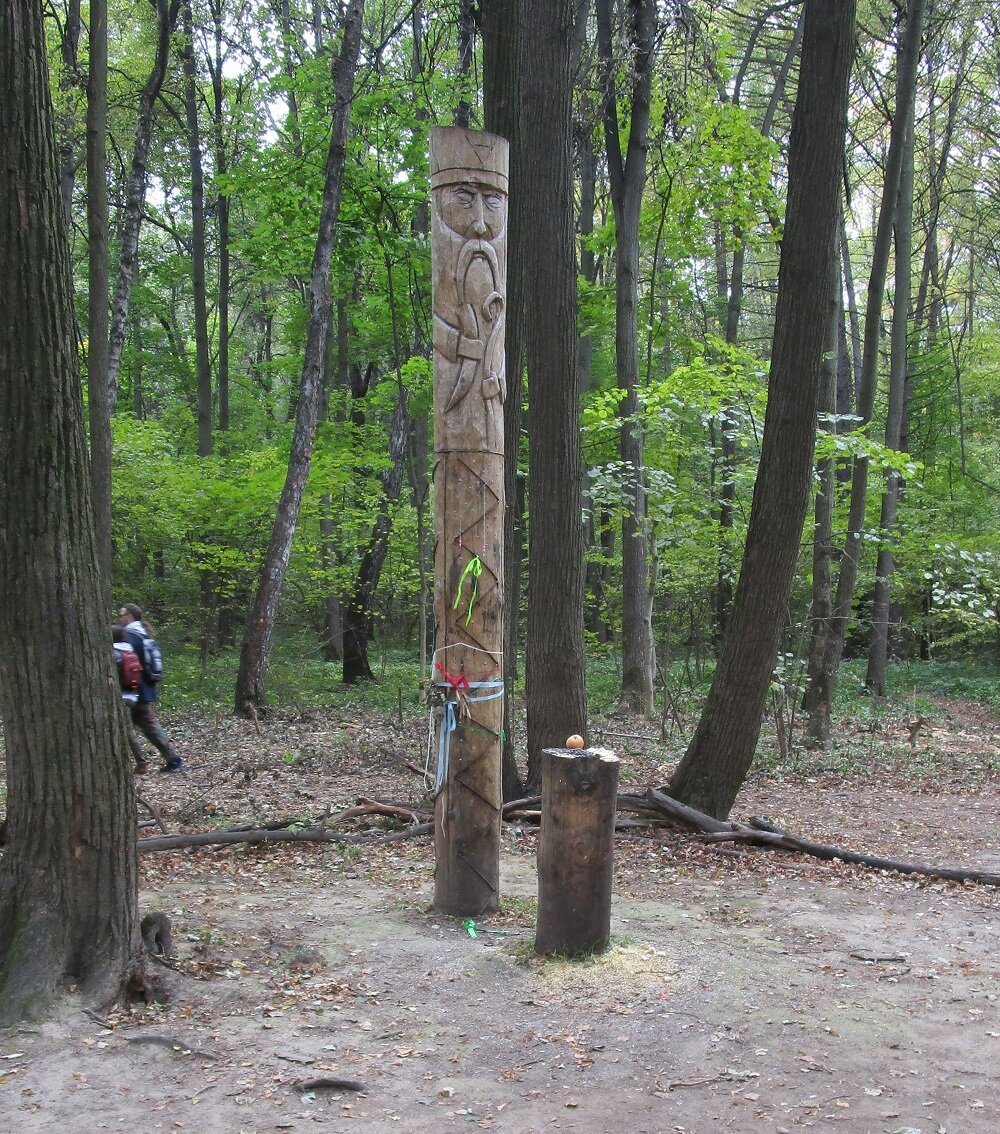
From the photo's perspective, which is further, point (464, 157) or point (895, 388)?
point (895, 388)

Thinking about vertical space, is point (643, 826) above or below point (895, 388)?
below

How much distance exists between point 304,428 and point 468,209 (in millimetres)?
9281

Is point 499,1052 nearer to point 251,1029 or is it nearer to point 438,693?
point 251,1029

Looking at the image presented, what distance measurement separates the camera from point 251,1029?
13.8 feet

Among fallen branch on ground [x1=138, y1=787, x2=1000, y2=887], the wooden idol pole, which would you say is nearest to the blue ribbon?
the wooden idol pole

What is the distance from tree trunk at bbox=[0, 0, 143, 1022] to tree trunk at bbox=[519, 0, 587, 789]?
15.3 ft

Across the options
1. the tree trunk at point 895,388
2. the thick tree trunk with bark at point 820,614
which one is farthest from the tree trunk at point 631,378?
the tree trunk at point 895,388

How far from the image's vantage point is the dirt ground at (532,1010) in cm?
364

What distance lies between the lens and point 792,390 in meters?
7.80

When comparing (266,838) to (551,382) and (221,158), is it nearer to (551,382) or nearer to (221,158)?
(551,382)

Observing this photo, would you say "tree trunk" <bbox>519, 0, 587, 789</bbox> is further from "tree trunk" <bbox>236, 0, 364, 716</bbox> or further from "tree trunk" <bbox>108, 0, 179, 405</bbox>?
"tree trunk" <bbox>108, 0, 179, 405</bbox>

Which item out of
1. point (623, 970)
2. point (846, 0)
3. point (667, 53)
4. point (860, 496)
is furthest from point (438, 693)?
point (860, 496)

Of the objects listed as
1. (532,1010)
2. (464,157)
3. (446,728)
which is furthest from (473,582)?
(464,157)

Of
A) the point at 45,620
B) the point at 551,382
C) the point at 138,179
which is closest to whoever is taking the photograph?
the point at 45,620
